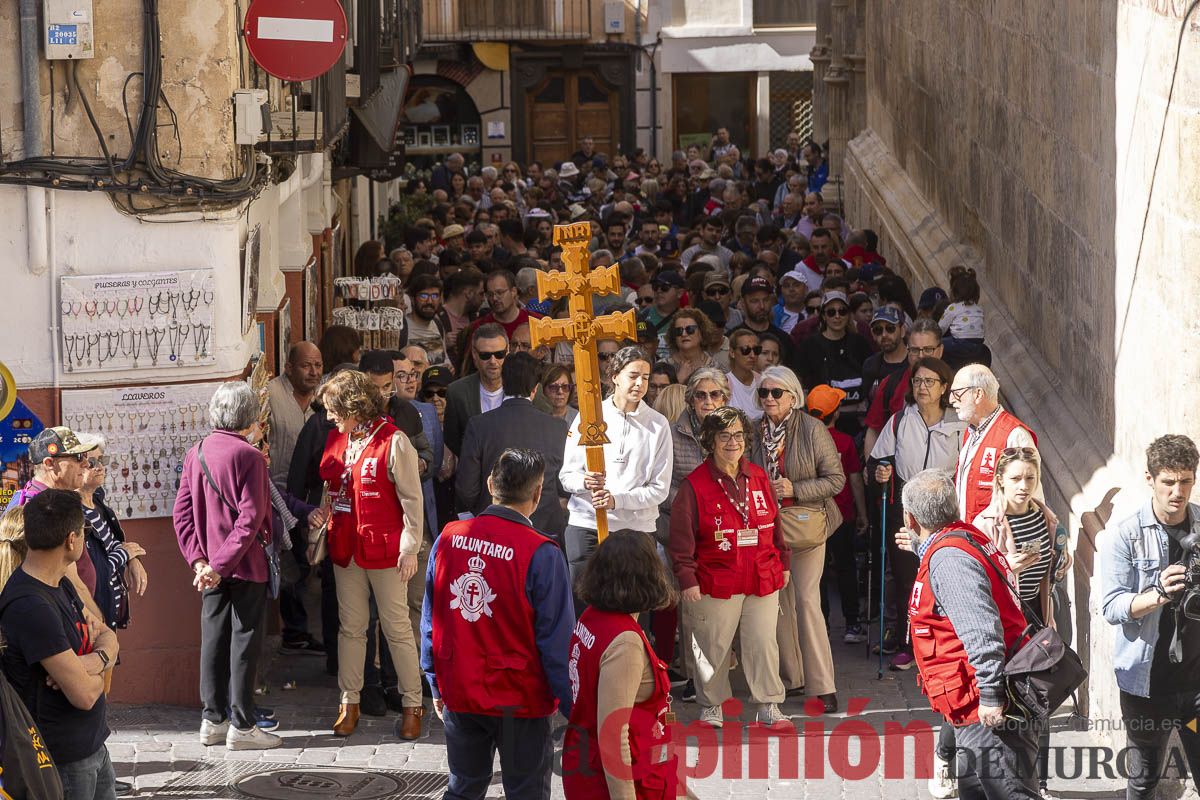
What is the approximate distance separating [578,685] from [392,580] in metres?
2.93

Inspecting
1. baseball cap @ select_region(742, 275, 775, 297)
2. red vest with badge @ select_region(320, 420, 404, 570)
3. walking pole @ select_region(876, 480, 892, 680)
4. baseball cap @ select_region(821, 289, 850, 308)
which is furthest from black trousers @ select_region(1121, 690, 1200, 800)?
baseball cap @ select_region(742, 275, 775, 297)

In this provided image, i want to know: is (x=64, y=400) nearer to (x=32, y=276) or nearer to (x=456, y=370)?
(x=32, y=276)

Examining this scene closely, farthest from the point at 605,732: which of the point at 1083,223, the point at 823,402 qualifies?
the point at 1083,223

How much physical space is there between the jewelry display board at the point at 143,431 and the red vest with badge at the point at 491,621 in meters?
2.72

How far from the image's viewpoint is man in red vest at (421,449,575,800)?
244 inches

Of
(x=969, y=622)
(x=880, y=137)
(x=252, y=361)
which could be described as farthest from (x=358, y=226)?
(x=969, y=622)

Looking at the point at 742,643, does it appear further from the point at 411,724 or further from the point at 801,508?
the point at 411,724

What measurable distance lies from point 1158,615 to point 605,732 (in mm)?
2354

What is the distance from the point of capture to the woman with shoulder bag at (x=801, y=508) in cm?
890

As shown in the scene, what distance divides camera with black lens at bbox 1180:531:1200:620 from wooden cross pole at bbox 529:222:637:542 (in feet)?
8.07

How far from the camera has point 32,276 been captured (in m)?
8.25

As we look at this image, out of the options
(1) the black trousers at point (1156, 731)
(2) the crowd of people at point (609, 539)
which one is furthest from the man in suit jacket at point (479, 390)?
(1) the black trousers at point (1156, 731)

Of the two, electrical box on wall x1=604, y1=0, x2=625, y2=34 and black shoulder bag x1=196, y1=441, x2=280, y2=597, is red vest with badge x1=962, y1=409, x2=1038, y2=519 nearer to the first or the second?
black shoulder bag x1=196, y1=441, x2=280, y2=597

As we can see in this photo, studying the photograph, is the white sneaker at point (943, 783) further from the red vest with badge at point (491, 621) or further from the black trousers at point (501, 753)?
the red vest with badge at point (491, 621)
